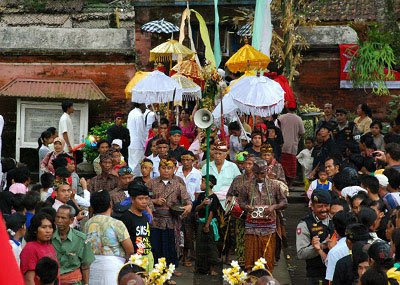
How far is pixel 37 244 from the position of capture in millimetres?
9695

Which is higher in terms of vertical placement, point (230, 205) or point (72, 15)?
point (72, 15)

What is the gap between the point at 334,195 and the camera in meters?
11.7

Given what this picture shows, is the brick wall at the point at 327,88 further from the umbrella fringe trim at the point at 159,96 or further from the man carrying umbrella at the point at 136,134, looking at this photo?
the umbrella fringe trim at the point at 159,96

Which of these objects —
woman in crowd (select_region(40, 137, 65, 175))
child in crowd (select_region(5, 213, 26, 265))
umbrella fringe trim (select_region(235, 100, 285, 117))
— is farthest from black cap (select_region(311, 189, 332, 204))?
woman in crowd (select_region(40, 137, 65, 175))

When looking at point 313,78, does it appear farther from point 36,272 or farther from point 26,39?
point 36,272

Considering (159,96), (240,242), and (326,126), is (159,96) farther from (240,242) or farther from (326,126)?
(240,242)

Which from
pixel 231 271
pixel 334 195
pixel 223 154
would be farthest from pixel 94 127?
pixel 231 271

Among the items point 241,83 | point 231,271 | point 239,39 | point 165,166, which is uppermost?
point 239,39

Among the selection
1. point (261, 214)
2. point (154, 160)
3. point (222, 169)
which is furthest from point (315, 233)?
point (154, 160)

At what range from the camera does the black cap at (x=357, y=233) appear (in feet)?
→ 30.4

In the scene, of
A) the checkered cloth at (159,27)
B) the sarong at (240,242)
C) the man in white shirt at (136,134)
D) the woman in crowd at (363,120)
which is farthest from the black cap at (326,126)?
the checkered cloth at (159,27)

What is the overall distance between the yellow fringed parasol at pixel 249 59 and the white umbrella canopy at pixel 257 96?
892 millimetres

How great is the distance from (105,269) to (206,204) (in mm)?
3520

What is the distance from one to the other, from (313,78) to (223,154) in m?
7.57
